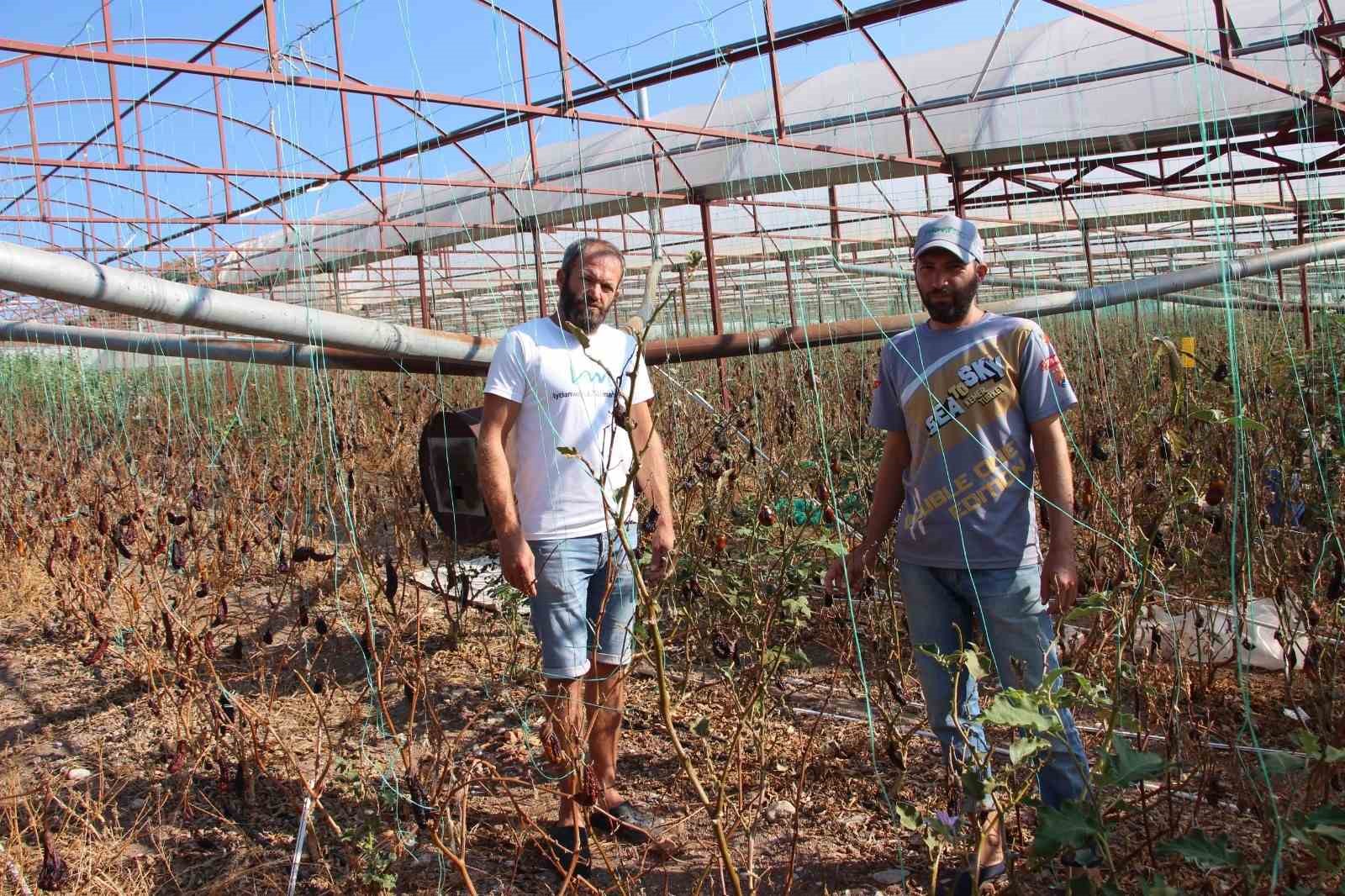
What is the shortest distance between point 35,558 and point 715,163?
647 cm

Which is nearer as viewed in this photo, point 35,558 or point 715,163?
point 35,558

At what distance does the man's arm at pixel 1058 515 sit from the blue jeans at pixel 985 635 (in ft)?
0.18

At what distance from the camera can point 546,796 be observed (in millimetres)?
2402

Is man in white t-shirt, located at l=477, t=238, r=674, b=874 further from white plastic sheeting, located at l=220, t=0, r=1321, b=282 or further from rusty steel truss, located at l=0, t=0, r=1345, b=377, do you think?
white plastic sheeting, located at l=220, t=0, r=1321, b=282

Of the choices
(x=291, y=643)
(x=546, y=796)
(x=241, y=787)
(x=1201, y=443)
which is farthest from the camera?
(x=291, y=643)

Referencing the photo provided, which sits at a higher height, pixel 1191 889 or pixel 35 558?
pixel 35 558

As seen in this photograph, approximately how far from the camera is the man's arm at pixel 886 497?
1.98 m

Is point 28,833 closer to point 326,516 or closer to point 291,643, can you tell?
point 291,643

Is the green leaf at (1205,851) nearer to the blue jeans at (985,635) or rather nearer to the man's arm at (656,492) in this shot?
the blue jeans at (985,635)

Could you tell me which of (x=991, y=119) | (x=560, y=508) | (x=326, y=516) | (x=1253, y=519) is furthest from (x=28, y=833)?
(x=991, y=119)

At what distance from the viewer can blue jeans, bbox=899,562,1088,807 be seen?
172 cm

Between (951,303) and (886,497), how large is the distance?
44 cm

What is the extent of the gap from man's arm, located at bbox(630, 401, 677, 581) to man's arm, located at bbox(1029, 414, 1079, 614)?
76 centimetres

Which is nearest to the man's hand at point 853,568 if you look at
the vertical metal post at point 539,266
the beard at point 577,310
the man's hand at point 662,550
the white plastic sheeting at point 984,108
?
the man's hand at point 662,550
